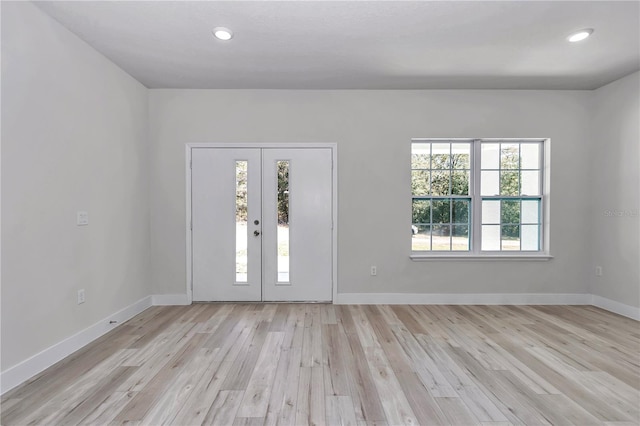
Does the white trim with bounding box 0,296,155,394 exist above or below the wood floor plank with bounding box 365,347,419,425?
above

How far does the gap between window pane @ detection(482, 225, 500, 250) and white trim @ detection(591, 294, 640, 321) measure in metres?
1.33

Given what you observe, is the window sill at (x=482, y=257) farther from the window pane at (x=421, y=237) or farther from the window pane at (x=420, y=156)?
the window pane at (x=420, y=156)

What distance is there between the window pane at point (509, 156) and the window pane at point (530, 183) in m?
0.18

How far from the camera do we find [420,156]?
4.20m

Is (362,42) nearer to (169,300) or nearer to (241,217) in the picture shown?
(241,217)

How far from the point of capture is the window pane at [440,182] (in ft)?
13.8

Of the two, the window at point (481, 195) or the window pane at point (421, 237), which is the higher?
the window at point (481, 195)

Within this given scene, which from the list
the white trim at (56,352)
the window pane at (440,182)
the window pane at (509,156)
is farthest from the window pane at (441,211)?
the white trim at (56,352)

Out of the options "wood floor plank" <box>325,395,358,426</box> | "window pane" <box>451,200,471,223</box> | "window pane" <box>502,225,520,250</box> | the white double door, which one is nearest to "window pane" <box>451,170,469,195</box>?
"window pane" <box>451,200,471,223</box>

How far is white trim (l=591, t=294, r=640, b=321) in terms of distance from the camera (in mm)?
3541

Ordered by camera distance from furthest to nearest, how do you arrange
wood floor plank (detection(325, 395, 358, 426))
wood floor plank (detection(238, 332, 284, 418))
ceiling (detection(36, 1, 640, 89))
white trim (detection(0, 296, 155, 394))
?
ceiling (detection(36, 1, 640, 89)), white trim (detection(0, 296, 155, 394)), wood floor plank (detection(238, 332, 284, 418)), wood floor plank (detection(325, 395, 358, 426))

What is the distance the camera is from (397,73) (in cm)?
353

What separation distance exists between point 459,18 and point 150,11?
7.93ft

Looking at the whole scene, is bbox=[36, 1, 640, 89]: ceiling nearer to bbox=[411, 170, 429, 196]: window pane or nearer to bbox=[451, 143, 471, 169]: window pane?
bbox=[451, 143, 471, 169]: window pane
